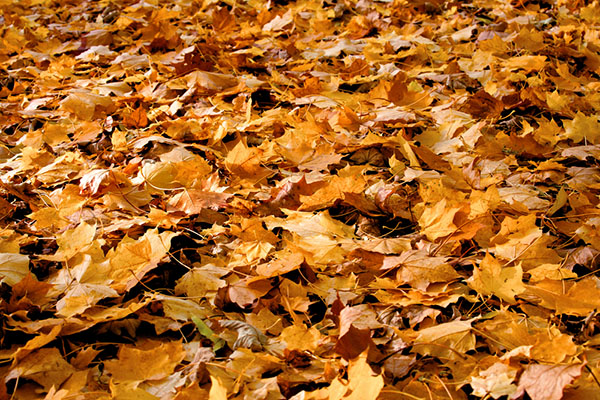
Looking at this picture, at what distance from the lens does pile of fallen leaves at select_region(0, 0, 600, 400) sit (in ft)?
3.43

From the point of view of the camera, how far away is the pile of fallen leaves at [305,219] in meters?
1.04

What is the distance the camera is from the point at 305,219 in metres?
1.44

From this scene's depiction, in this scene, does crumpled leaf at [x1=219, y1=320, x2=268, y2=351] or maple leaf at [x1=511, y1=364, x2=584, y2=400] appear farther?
crumpled leaf at [x1=219, y1=320, x2=268, y2=351]

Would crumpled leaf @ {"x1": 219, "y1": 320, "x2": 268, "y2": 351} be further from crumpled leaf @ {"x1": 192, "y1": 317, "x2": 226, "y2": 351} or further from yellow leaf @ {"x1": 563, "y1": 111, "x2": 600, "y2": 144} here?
yellow leaf @ {"x1": 563, "y1": 111, "x2": 600, "y2": 144}

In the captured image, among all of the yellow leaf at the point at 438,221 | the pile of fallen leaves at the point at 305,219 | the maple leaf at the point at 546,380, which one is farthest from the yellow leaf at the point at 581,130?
the maple leaf at the point at 546,380

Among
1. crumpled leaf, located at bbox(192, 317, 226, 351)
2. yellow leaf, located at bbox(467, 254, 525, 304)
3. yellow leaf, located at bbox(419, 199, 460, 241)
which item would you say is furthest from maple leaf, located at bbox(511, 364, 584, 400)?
crumpled leaf, located at bbox(192, 317, 226, 351)

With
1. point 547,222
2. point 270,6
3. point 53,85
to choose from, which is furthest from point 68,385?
point 270,6

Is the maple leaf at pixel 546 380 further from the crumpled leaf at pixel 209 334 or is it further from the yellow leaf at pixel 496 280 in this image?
the crumpled leaf at pixel 209 334

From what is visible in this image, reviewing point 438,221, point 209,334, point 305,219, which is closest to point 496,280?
point 438,221

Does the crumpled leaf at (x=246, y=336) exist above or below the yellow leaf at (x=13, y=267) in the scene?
below

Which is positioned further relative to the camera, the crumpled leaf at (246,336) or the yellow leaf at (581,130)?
the yellow leaf at (581,130)

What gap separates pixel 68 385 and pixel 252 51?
75.0 inches

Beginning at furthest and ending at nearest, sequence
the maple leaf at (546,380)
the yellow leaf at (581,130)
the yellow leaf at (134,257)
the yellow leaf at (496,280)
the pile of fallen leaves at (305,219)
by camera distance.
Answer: the yellow leaf at (581,130)
the yellow leaf at (134,257)
the yellow leaf at (496,280)
the pile of fallen leaves at (305,219)
the maple leaf at (546,380)

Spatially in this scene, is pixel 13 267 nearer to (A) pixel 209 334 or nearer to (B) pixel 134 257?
(B) pixel 134 257
